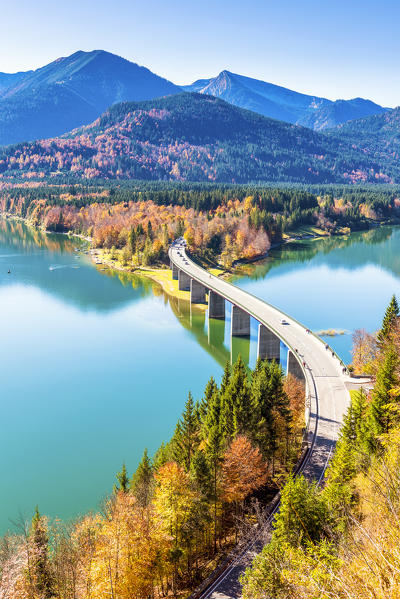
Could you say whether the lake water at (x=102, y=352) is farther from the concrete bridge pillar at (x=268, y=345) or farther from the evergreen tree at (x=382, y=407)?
the evergreen tree at (x=382, y=407)

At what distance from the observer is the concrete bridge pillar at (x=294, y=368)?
50031 millimetres

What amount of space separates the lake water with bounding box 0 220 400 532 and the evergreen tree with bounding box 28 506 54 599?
38.3 ft

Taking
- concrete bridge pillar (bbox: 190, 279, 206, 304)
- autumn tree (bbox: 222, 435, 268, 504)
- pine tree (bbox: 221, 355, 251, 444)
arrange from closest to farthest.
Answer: autumn tree (bbox: 222, 435, 268, 504) → pine tree (bbox: 221, 355, 251, 444) → concrete bridge pillar (bbox: 190, 279, 206, 304)

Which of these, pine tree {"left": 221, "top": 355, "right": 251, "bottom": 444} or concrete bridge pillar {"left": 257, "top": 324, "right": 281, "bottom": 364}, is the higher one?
pine tree {"left": 221, "top": 355, "right": 251, "bottom": 444}

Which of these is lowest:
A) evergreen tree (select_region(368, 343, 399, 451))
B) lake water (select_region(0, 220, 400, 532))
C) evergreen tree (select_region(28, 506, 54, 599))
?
lake water (select_region(0, 220, 400, 532))

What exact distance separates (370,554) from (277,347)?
50226 millimetres

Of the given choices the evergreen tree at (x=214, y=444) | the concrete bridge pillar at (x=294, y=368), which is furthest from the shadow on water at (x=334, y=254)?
the evergreen tree at (x=214, y=444)

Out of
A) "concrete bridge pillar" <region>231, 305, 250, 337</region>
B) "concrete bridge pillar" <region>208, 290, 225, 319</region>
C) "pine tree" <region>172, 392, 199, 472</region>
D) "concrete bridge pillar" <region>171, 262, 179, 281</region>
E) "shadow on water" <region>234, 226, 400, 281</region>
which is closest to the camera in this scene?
"pine tree" <region>172, 392, 199, 472</region>

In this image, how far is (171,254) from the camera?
107 metres

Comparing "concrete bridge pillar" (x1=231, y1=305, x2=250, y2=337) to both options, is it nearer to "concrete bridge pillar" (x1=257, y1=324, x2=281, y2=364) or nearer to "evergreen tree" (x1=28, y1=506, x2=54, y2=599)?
"concrete bridge pillar" (x1=257, y1=324, x2=281, y2=364)

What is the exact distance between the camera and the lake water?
39.0m

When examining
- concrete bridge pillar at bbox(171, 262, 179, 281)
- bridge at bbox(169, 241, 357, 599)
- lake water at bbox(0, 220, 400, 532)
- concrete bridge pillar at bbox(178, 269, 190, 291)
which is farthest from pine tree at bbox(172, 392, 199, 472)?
concrete bridge pillar at bbox(171, 262, 179, 281)

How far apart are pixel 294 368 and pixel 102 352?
27354 mm

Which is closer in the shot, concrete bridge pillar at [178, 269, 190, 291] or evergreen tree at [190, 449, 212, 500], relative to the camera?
evergreen tree at [190, 449, 212, 500]
